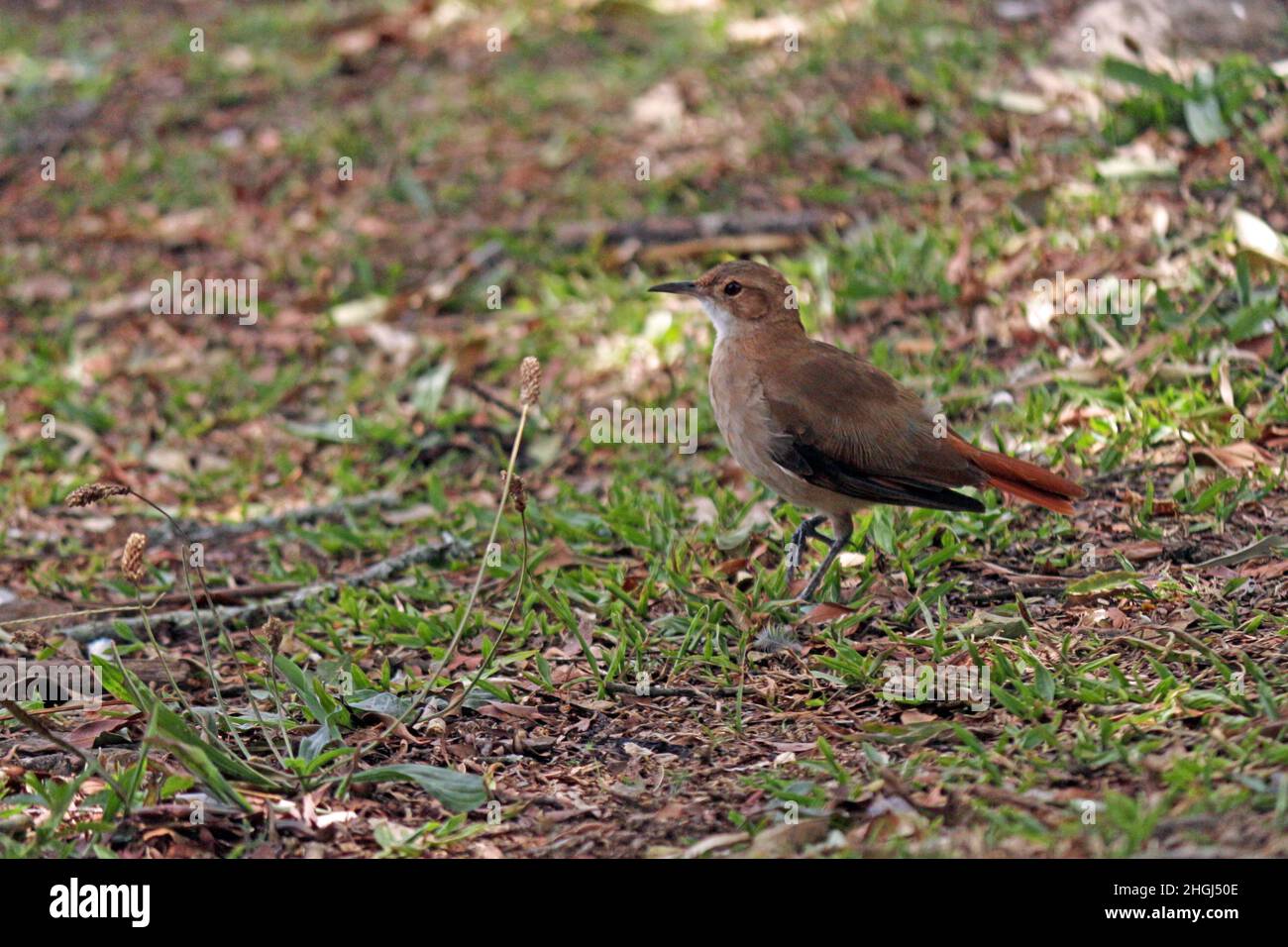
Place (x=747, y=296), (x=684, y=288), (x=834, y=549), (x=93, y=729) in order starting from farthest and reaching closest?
(x=684, y=288)
(x=747, y=296)
(x=834, y=549)
(x=93, y=729)

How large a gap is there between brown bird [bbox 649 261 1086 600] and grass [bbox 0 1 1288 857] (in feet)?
1.03

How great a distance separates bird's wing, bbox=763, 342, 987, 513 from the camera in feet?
15.9

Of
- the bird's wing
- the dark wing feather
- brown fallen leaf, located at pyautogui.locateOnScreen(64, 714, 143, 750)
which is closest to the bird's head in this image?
the bird's wing

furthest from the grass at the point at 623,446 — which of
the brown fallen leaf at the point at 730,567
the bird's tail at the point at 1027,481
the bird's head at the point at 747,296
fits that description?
the bird's head at the point at 747,296

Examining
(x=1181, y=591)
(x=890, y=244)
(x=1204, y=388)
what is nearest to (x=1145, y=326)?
(x=1204, y=388)

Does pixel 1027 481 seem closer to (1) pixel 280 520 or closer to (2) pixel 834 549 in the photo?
(2) pixel 834 549

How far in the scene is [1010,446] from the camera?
18.8 ft

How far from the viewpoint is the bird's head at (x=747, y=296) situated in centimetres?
542

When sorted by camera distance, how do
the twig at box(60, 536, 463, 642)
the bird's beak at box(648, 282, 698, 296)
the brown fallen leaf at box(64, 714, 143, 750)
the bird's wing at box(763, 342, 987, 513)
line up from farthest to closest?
the bird's beak at box(648, 282, 698, 296)
the twig at box(60, 536, 463, 642)
the bird's wing at box(763, 342, 987, 513)
the brown fallen leaf at box(64, 714, 143, 750)

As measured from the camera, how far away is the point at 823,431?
5.00 meters

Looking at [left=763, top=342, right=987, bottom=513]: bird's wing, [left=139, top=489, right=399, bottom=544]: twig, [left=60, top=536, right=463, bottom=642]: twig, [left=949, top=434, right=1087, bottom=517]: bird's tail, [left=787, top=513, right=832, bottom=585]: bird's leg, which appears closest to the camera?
[left=949, top=434, right=1087, bottom=517]: bird's tail

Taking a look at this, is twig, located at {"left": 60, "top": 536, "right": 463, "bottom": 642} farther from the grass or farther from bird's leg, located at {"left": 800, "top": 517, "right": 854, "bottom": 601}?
bird's leg, located at {"left": 800, "top": 517, "right": 854, "bottom": 601}

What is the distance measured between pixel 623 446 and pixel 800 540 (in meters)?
1.47

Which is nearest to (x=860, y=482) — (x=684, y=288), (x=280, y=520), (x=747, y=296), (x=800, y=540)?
(x=800, y=540)
